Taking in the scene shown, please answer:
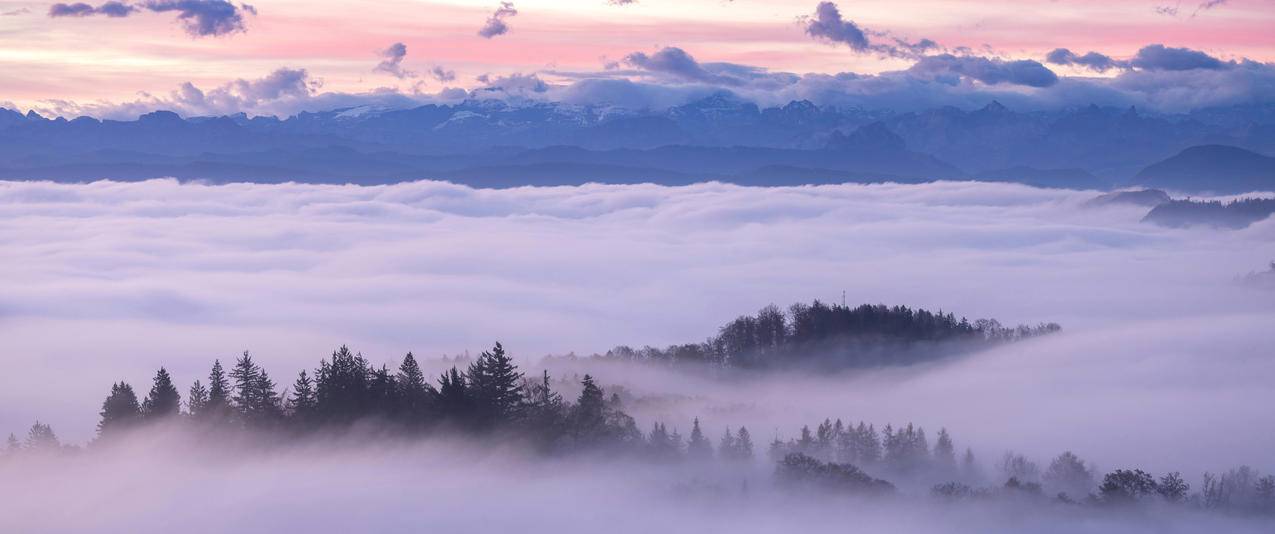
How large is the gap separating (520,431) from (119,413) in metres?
24.1

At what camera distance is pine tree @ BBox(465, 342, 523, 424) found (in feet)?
218

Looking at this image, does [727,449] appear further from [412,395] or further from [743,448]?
[412,395]

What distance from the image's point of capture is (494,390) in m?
66.8

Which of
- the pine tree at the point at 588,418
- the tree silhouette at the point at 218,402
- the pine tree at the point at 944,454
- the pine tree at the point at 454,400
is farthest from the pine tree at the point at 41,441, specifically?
the pine tree at the point at 944,454

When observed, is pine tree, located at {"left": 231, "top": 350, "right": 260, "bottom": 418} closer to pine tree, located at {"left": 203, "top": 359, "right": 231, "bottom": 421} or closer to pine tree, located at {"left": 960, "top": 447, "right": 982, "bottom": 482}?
pine tree, located at {"left": 203, "top": 359, "right": 231, "bottom": 421}

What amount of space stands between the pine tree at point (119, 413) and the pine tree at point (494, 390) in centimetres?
2056

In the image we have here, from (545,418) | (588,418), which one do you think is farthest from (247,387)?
(588,418)

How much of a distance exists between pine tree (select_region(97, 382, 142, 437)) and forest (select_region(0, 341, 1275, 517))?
0.08 meters

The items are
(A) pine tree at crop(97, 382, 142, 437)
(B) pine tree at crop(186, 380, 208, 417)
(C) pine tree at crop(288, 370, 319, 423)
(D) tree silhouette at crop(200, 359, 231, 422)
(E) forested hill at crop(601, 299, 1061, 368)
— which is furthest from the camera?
(E) forested hill at crop(601, 299, 1061, 368)

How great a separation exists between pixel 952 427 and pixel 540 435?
42.4m

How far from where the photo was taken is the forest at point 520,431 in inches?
2635

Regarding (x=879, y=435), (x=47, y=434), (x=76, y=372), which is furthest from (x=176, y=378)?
(x=879, y=435)

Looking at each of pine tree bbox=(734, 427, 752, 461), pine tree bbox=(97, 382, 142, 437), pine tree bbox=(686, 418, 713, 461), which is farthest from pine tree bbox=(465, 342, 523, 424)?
pine tree bbox=(97, 382, 142, 437)

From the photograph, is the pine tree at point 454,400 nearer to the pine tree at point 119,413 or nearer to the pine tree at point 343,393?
the pine tree at point 343,393
